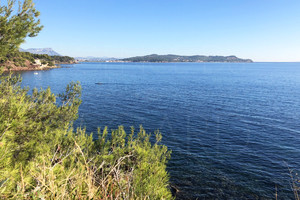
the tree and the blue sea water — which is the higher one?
the tree

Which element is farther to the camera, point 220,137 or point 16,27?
point 220,137

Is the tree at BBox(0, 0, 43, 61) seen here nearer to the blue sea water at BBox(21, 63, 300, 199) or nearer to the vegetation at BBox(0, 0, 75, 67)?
the vegetation at BBox(0, 0, 75, 67)

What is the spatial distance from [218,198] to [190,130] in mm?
16941

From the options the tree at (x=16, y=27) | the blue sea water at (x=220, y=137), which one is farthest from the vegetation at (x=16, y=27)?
the blue sea water at (x=220, y=137)

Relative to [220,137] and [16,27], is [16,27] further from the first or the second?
[220,137]

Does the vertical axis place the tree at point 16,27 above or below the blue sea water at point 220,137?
above

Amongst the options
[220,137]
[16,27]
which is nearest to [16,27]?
[16,27]

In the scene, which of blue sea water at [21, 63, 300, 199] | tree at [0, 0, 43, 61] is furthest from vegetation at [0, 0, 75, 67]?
blue sea water at [21, 63, 300, 199]

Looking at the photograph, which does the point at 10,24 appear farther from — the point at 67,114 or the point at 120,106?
the point at 120,106

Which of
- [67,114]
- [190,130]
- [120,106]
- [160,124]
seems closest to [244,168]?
[190,130]

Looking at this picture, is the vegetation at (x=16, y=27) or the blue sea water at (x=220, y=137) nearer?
the vegetation at (x=16, y=27)

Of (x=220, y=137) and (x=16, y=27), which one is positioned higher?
(x=16, y=27)

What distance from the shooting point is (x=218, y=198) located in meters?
19.2

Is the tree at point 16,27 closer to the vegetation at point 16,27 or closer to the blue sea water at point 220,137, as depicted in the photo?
the vegetation at point 16,27
